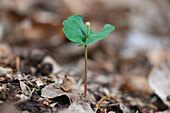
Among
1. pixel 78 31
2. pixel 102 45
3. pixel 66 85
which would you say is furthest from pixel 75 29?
pixel 102 45

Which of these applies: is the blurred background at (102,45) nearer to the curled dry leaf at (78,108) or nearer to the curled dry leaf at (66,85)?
the curled dry leaf at (66,85)

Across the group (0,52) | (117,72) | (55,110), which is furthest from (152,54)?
(55,110)

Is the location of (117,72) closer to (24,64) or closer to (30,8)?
(24,64)

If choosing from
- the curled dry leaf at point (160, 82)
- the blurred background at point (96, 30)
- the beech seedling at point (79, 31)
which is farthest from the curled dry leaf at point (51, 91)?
the curled dry leaf at point (160, 82)

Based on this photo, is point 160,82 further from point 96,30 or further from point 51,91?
point 96,30

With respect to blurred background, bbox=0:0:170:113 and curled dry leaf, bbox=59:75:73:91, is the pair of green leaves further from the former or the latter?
blurred background, bbox=0:0:170:113
